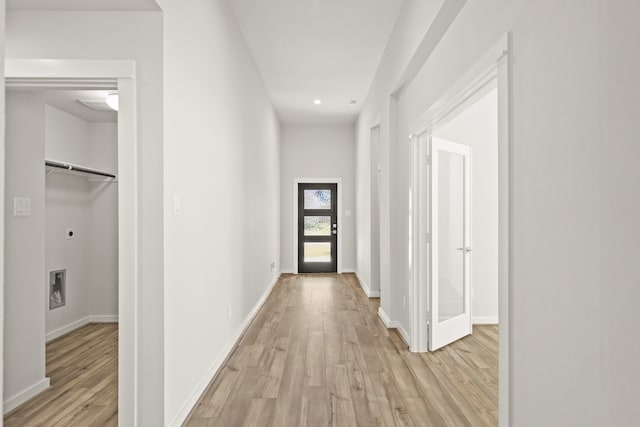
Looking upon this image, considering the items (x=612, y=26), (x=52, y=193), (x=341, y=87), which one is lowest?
(x=52, y=193)

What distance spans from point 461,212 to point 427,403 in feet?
6.44

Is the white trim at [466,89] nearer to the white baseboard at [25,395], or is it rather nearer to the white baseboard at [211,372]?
the white baseboard at [211,372]

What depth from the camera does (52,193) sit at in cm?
423

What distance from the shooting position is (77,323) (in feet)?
15.0

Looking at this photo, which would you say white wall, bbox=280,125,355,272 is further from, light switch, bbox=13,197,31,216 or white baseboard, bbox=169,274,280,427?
light switch, bbox=13,197,31,216

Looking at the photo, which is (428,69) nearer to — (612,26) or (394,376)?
(612,26)

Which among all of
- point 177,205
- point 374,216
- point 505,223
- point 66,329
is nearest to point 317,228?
point 374,216

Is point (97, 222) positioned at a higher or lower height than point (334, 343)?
higher

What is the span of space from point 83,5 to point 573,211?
2430 mm

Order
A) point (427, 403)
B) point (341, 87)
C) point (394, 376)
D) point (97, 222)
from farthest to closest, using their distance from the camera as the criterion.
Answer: point (341, 87)
point (97, 222)
point (394, 376)
point (427, 403)

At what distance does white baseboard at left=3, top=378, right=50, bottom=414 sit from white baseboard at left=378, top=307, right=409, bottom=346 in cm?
301

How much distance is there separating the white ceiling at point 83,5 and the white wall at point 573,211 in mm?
1774

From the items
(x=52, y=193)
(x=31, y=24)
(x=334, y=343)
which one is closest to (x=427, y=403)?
(x=334, y=343)

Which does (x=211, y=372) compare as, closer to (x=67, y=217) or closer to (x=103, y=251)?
(x=103, y=251)
